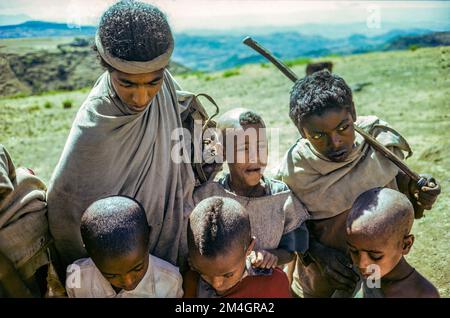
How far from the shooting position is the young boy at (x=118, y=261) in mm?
2527

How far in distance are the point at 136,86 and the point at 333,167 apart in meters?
1.23

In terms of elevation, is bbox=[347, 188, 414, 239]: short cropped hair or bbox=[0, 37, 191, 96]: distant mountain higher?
bbox=[347, 188, 414, 239]: short cropped hair

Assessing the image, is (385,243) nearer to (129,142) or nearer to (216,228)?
(216,228)

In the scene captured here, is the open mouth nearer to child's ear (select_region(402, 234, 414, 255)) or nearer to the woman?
child's ear (select_region(402, 234, 414, 255))

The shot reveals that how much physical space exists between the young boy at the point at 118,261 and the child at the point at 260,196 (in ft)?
1.94

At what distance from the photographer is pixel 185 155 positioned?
3.19 meters

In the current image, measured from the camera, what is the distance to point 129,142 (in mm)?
2996

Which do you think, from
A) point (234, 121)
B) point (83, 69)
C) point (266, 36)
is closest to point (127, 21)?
point (234, 121)

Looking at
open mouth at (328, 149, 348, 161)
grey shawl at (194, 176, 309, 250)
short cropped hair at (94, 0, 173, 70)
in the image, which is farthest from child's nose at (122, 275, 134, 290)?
open mouth at (328, 149, 348, 161)

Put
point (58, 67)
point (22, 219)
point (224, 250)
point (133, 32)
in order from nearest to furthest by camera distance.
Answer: point (224, 250) → point (133, 32) → point (22, 219) → point (58, 67)

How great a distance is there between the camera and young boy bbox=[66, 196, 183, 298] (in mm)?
2527

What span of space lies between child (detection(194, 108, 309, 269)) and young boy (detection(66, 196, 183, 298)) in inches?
23.3

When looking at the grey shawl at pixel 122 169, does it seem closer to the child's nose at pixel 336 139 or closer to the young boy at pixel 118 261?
the young boy at pixel 118 261

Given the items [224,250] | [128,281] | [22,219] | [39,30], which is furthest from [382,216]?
[39,30]
